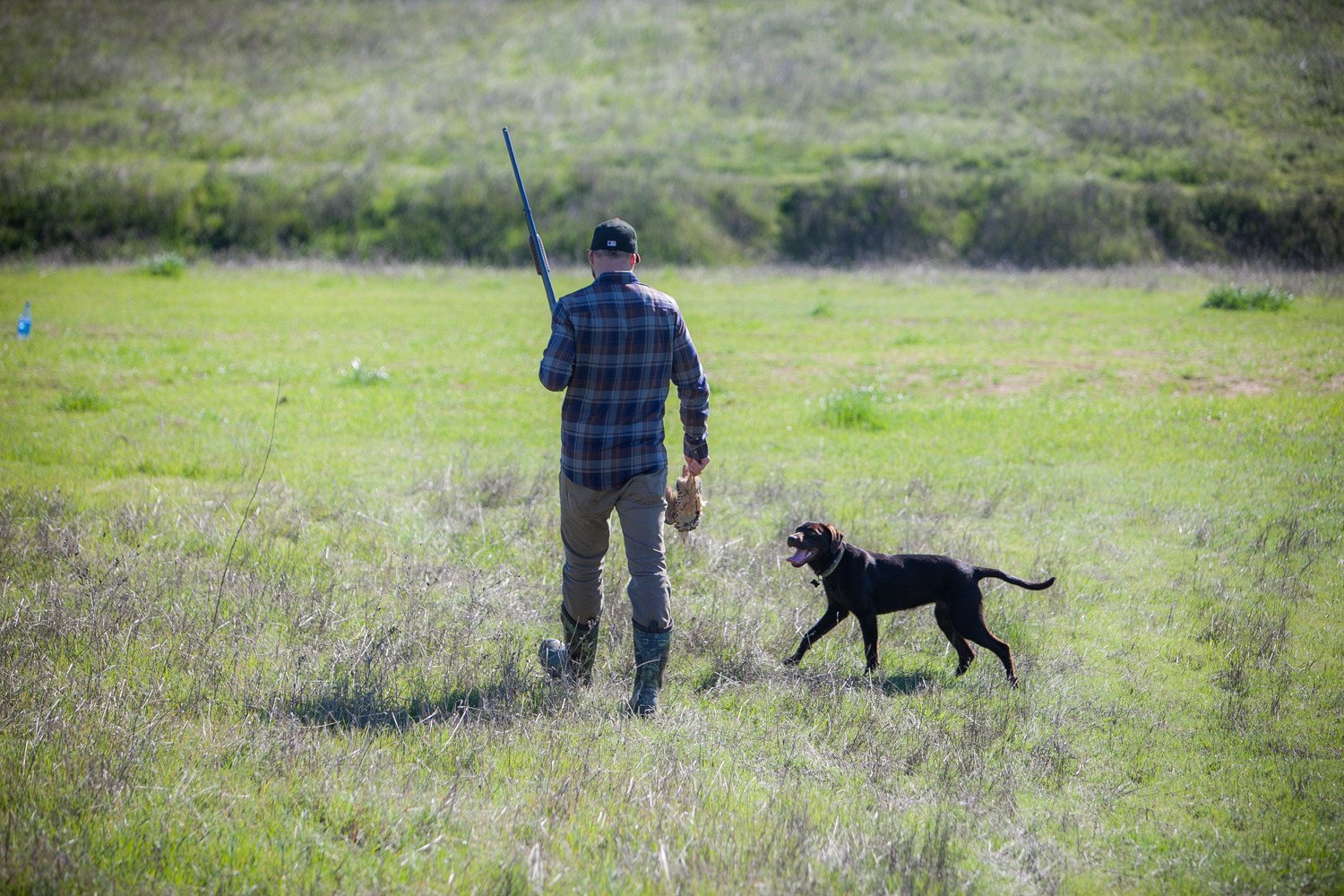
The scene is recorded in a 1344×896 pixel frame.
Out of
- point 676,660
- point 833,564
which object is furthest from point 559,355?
point 676,660

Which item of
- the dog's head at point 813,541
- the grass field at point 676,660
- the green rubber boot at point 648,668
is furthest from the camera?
the dog's head at point 813,541

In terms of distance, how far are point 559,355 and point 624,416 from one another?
1.56ft

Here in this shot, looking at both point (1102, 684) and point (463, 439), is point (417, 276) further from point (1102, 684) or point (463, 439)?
point (1102, 684)

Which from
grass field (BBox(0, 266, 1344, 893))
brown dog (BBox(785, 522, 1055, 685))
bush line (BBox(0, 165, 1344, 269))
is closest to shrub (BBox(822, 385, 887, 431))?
grass field (BBox(0, 266, 1344, 893))

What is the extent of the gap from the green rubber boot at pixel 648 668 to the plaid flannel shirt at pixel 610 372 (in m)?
0.85

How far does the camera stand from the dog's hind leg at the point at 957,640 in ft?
20.5

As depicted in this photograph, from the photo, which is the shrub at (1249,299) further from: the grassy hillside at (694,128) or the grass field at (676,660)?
the grassy hillside at (694,128)

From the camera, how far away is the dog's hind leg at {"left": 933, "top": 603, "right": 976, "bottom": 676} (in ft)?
20.5

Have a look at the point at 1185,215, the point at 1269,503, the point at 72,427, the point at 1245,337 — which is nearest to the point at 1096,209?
the point at 1185,215

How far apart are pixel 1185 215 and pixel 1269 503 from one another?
34.4 meters

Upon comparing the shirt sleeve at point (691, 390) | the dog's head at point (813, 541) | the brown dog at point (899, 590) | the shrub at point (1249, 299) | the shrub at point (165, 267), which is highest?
the shirt sleeve at point (691, 390)

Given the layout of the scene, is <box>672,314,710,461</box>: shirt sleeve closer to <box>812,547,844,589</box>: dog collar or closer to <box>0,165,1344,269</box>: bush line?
<box>812,547,844,589</box>: dog collar

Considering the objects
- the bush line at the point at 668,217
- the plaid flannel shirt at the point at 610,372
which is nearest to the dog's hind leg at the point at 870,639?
the plaid flannel shirt at the point at 610,372

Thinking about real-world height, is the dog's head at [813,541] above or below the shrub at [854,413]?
above
